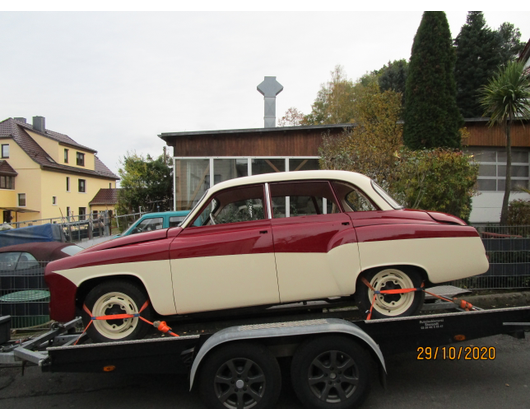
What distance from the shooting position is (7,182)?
38.2m

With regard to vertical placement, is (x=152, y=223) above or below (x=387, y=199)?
below

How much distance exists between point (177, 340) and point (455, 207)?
26.1ft

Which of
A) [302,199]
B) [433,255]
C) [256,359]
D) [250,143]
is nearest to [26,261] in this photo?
[302,199]

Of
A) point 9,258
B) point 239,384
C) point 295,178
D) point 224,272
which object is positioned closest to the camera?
point 239,384

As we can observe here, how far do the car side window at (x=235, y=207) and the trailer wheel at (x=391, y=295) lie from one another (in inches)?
51.6

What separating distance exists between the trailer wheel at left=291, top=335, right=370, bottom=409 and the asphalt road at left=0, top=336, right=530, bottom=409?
351 mm

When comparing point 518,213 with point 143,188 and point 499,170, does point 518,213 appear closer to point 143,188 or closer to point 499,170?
point 499,170

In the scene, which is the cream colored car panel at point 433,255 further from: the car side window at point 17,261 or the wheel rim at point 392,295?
the car side window at point 17,261

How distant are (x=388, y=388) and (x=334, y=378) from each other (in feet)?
3.25

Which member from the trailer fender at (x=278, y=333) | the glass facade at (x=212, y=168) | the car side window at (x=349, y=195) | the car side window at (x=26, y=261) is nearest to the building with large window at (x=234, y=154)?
the glass facade at (x=212, y=168)

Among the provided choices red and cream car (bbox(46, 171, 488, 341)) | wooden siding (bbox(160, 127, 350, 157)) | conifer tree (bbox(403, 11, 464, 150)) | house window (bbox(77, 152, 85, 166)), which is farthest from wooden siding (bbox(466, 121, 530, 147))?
house window (bbox(77, 152, 85, 166))

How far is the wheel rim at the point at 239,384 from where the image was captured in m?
3.57

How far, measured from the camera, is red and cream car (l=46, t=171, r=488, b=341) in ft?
13.0
